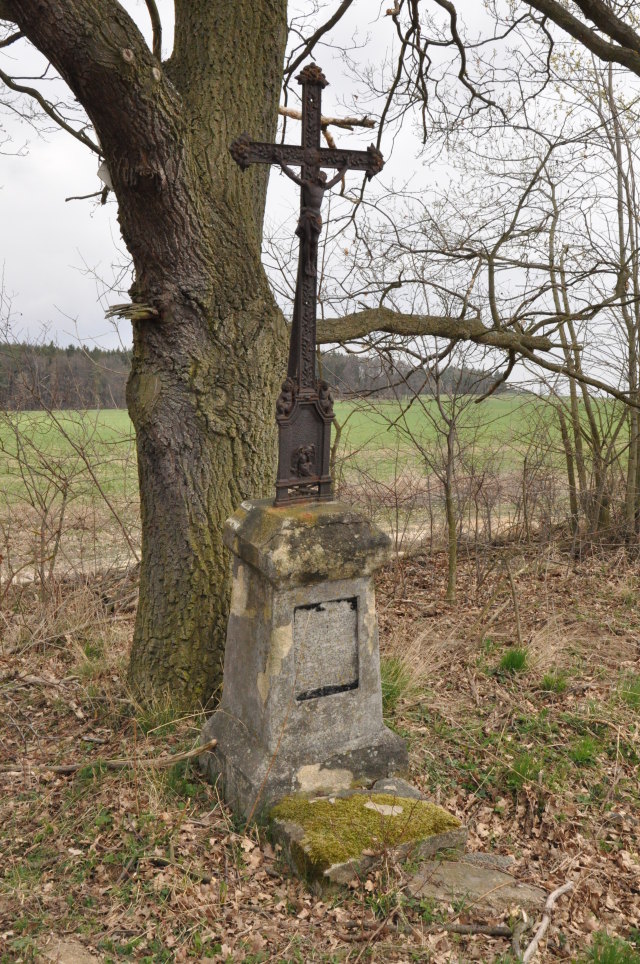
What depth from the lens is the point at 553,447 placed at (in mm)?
8305

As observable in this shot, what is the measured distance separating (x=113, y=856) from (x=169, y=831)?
0.26 metres

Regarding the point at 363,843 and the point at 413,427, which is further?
the point at 413,427

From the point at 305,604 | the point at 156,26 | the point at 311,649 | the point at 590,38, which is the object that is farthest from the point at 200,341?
the point at 590,38

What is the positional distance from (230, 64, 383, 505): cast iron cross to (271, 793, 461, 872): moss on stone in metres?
1.41

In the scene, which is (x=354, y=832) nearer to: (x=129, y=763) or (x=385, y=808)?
(x=385, y=808)

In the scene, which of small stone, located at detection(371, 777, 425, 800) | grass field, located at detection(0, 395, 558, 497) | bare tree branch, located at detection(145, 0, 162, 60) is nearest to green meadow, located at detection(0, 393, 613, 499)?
grass field, located at detection(0, 395, 558, 497)

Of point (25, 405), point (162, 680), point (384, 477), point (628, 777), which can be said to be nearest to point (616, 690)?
point (628, 777)

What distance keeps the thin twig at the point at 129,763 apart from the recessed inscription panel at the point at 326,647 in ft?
2.21

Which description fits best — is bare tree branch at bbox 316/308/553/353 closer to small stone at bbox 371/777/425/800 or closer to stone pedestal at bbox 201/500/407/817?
stone pedestal at bbox 201/500/407/817

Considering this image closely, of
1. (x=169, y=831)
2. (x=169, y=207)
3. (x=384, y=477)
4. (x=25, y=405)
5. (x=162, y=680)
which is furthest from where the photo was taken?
(x=384, y=477)

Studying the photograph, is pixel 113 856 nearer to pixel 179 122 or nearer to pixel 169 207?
pixel 169 207

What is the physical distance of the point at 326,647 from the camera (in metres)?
3.53

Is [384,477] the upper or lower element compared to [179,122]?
lower

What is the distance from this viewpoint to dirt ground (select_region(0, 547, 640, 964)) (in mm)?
2859
